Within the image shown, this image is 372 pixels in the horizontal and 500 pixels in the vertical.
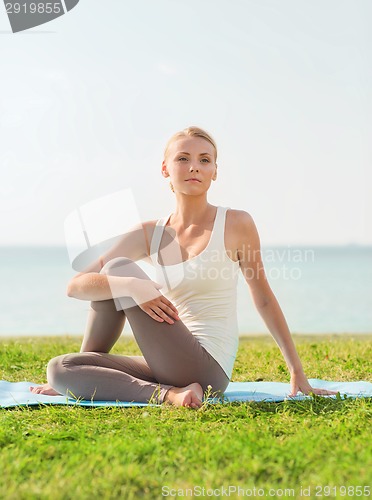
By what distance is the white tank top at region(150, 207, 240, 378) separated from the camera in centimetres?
373

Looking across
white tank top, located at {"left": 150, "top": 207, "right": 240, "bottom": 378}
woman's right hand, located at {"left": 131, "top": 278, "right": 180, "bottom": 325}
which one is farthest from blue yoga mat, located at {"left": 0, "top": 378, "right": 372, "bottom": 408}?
woman's right hand, located at {"left": 131, "top": 278, "right": 180, "bottom": 325}

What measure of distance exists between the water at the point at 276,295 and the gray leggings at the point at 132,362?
25.2 ft

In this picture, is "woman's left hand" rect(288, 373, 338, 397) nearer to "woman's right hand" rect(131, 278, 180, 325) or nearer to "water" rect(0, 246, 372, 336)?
"woman's right hand" rect(131, 278, 180, 325)

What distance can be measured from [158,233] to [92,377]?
3.16 ft

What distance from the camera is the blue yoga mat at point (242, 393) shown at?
12.2 ft

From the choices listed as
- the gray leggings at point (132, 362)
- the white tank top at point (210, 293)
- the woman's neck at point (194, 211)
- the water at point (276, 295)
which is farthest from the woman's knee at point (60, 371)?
the water at point (276, 295)

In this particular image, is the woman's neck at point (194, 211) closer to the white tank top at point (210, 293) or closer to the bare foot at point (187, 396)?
the white tank top at point (210, 293)

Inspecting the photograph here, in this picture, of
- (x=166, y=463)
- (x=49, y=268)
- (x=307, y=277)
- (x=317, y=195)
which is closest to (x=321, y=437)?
(x=166, y=463)

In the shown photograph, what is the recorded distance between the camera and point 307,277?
42594mm

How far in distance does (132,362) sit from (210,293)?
0.64m

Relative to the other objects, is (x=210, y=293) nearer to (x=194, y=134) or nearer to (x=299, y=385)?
(x=299, y=385)

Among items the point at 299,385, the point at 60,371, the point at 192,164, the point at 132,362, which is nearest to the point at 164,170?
the point at 192,164

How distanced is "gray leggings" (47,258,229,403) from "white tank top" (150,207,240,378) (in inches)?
4.8

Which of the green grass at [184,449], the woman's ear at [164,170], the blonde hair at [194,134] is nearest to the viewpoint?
the green grass at [184,449]
